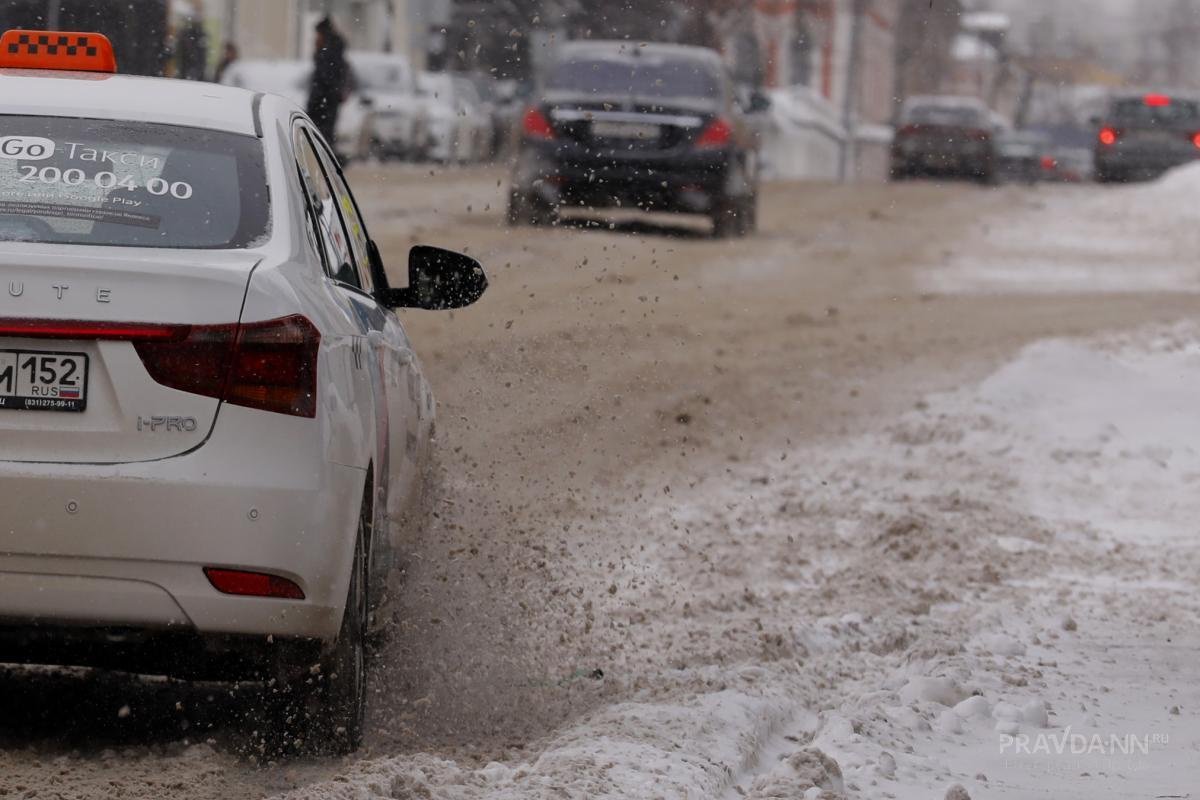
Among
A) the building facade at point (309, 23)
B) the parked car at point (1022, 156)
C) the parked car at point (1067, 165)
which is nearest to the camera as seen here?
the building facade at point (309, 23)

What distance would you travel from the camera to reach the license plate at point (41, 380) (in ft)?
13.3

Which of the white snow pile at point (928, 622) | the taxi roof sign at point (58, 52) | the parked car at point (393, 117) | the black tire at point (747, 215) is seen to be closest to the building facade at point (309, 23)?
the parked car at point (393, 117)

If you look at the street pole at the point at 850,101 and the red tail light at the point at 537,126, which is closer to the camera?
the red tail light at the point at 537,126

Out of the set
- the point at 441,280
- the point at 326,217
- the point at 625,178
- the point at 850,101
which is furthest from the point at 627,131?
the point at 850,101

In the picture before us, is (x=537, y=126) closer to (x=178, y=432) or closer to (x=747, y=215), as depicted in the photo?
(x=747, y=215)

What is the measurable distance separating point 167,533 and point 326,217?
1304mm

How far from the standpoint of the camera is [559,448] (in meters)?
9.16

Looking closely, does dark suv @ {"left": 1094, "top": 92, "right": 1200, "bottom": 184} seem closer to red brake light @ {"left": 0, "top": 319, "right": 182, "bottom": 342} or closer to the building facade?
the building facade

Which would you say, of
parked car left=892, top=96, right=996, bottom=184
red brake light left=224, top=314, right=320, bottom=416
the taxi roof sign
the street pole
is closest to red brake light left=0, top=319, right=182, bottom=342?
red brake light left=224, top=314, right=320, bottom=416

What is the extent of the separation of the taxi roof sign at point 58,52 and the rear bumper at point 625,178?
12.9m

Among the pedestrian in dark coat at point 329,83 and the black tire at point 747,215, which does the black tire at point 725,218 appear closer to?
the black tire at point 747,215

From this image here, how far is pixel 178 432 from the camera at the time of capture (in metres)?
4.11

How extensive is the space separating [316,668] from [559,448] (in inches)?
187

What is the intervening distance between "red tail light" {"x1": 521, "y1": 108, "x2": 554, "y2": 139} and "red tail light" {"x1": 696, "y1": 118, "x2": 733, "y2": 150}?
1.35 metres
